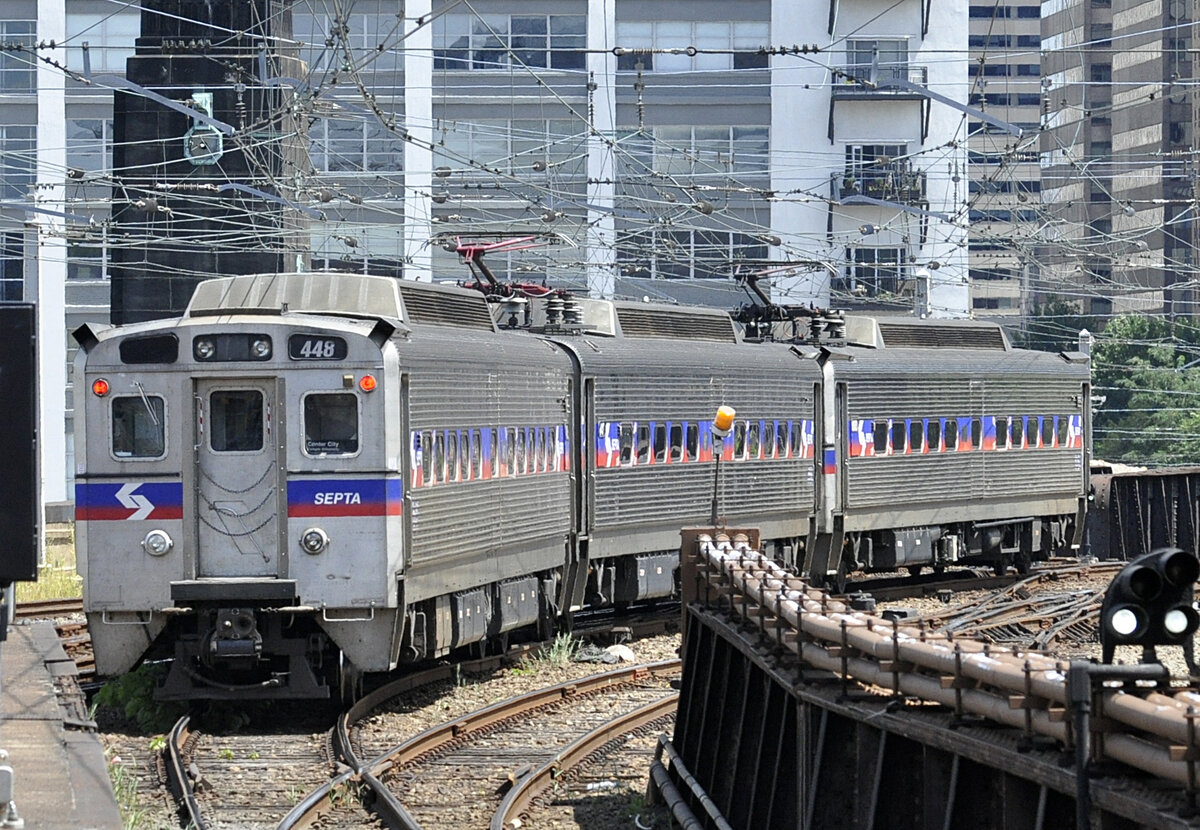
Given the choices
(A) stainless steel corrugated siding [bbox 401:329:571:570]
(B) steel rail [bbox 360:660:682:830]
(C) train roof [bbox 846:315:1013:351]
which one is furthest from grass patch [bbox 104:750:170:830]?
(C) train roof [bbox 846:315:1013:351]

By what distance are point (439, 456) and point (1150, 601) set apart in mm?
10232

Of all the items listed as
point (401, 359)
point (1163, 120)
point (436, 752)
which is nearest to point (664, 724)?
point (436, 752)

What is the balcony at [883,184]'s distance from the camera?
46.5 m

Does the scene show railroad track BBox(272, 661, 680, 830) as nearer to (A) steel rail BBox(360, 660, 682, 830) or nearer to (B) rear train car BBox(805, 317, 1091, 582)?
(A) steel rail BBox(360, 660, 682, 830)

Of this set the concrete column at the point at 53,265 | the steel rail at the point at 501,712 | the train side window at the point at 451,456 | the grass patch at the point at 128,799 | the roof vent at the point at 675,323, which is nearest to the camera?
the grass patch at the point at 128,799

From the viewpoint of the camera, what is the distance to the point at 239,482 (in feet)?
48.9

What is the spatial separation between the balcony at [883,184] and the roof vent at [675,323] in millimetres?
22313

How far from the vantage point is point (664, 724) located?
15.8 metres

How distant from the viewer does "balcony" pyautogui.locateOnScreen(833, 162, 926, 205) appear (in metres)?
46.5

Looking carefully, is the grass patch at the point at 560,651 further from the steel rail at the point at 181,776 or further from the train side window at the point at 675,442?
the steel rail at the point at 181,776

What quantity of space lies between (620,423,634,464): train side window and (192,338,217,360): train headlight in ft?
21.3

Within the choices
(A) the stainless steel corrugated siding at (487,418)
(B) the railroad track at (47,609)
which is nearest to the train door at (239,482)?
(A) the stainless steel corrugated siding at (487,418)

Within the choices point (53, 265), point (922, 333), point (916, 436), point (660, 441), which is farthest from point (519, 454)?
point (53, 265)

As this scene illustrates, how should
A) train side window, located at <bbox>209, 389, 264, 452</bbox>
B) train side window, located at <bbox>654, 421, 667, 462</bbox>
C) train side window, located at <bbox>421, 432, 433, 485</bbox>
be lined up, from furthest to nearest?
train side window, located at <bbox>654, 421, 667, 462</bbox>, train side window, located at <bbox>421, 432, 433, 485</bbox>, train side window, located at <bbox>209, 389, 264, 452</bbox>
